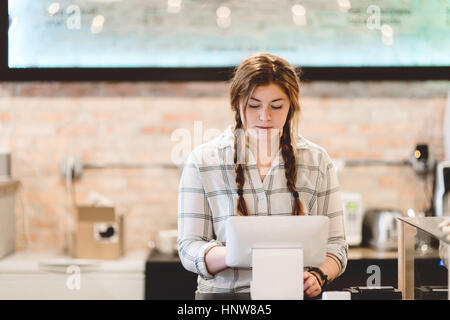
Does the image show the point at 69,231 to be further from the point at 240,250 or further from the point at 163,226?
the point at 240,250

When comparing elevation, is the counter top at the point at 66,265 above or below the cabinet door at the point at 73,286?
above

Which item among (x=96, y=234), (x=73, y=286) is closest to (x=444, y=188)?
(x=96, y=234)

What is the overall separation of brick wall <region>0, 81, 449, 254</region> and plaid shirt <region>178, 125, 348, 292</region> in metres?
1.26

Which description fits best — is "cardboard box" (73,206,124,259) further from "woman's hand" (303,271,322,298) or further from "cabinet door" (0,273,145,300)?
"woman's hand" (303,271,322,298)

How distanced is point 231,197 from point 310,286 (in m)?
0.41

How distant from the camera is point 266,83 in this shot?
1820 mm

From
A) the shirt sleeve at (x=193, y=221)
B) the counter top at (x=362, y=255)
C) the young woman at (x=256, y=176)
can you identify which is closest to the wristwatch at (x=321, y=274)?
the young woman at (x=256, y=176)

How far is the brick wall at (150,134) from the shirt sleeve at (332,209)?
1.27 meters

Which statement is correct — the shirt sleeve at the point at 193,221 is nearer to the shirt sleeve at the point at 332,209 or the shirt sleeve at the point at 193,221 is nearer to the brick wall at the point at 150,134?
the shirt sleeve at the point at 332,209

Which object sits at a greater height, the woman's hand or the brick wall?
the brick wall

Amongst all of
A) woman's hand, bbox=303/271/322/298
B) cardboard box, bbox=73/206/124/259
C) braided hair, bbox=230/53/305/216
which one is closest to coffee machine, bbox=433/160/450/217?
braided hair, bbox=230/53/305/216

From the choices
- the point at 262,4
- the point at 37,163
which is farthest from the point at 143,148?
the point at 262,4

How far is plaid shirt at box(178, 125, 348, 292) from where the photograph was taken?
182cm

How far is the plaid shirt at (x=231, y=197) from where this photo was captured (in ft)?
5.96
